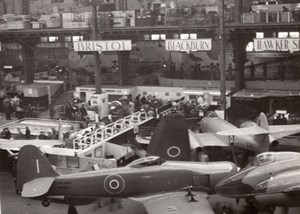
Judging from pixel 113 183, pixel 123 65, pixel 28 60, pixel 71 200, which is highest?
pixel 28 60

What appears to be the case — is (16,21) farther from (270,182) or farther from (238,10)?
(270,182)

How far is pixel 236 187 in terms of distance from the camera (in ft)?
16.8

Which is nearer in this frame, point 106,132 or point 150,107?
point 106,132

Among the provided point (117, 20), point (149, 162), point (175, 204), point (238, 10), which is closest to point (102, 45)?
point (117, 20)

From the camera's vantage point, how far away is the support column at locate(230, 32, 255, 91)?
755 centimetres

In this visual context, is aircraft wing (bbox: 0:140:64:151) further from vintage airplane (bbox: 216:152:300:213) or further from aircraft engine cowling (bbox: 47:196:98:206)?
vintage airplane (bbox: 216:152:300:213)

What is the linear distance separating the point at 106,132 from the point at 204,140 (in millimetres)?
1593

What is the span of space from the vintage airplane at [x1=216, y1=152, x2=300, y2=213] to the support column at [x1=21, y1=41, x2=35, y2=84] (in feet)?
16.6

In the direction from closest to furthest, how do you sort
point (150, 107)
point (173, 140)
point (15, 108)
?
point (173, 140) < point (150, 107) < point (15, 108)

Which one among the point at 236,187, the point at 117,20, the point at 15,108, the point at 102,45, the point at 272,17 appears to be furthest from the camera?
the point at 15,108

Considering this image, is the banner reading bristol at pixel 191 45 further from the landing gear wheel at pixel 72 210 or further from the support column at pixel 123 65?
the landing gear wheel at pixel 72 210

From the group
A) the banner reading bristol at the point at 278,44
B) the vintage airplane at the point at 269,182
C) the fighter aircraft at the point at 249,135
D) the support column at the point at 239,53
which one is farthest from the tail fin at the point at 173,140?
the support column at the point at 239,53

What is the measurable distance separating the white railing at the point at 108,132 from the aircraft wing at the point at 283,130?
7.01ft

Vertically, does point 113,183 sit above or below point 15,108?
below
